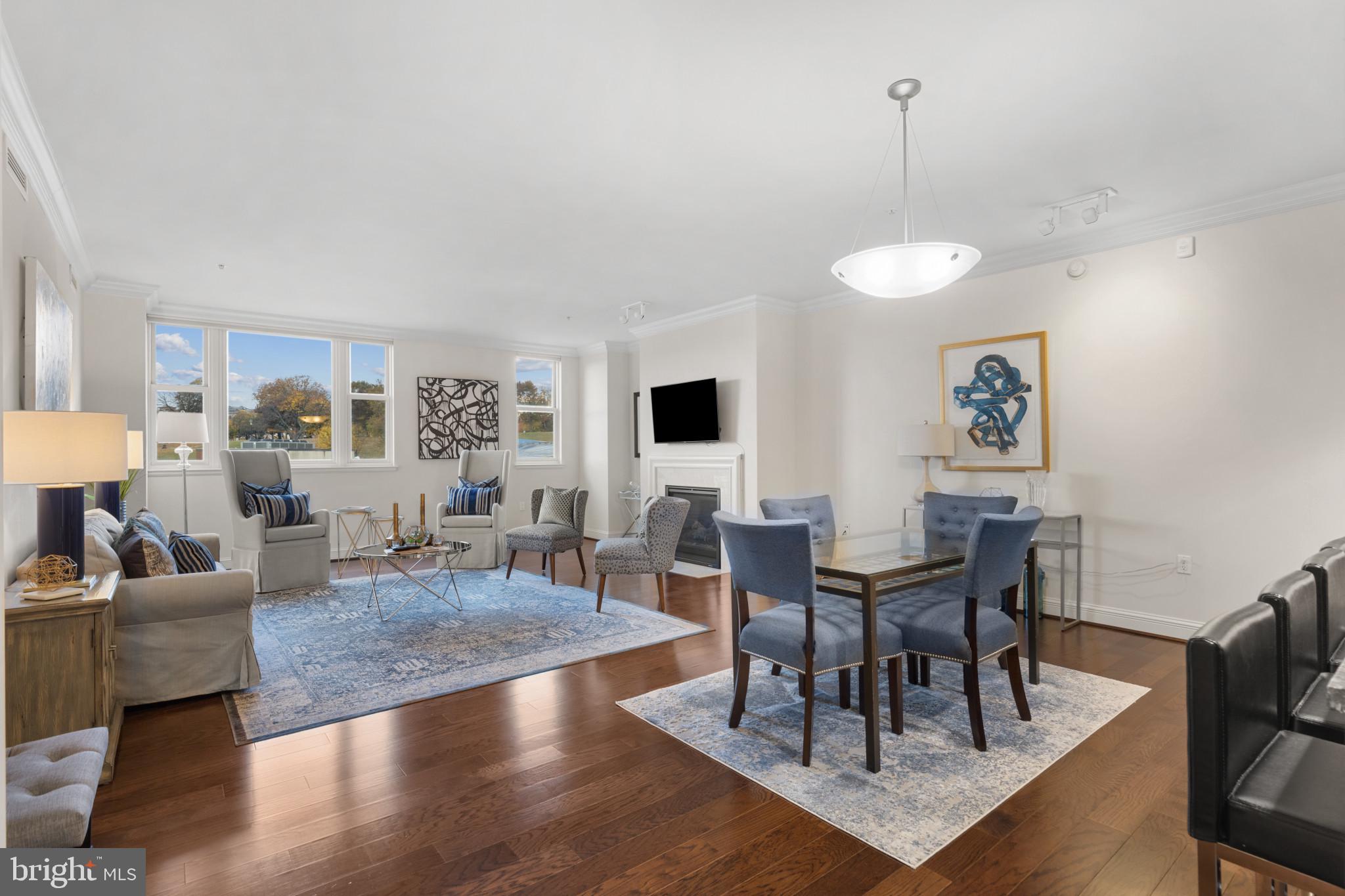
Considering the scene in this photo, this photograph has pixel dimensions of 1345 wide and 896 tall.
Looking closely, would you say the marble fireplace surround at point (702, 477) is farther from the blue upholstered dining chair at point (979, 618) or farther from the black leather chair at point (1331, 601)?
the black leather chair at point (1331, 601)

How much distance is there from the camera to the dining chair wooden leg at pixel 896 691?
2.72m

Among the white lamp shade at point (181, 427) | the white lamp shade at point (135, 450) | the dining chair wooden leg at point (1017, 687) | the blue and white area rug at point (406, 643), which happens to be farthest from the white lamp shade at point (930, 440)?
the white lamp shade at point (181, 427)

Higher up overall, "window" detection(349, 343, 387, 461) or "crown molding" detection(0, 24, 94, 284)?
"crown molding" detection(0, 24, 94, 284)

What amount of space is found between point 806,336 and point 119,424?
5.10 m

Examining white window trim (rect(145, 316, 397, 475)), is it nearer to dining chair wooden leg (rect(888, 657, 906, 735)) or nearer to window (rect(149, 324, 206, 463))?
window (rect(149, 324, 206, 463))

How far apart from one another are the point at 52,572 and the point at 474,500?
4172 mm

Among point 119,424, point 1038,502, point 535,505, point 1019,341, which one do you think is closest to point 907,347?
point 1019,341

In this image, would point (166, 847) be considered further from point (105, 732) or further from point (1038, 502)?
point (1038, 502)

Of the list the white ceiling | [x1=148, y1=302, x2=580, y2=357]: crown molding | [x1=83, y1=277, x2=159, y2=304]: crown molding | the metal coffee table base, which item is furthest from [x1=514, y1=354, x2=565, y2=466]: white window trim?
the white ceiling

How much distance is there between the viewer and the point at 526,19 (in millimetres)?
2295

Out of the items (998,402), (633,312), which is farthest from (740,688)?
(633,312)

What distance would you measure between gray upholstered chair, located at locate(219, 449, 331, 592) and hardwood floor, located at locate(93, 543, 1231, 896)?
2.46 m

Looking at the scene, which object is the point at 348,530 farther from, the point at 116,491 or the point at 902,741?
the point at 902,741

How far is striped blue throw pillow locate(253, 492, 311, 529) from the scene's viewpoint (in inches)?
222
